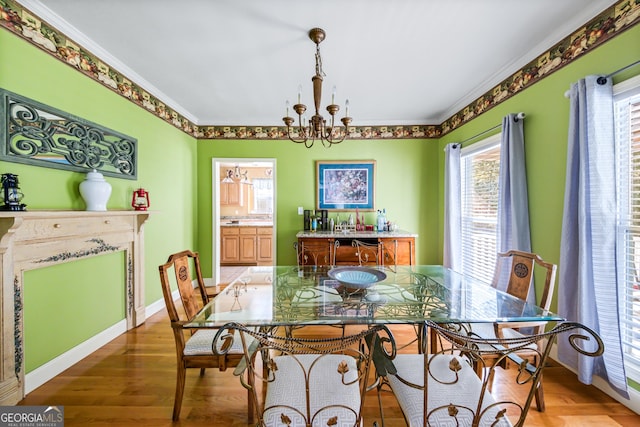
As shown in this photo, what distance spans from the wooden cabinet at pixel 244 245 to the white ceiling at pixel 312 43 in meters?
3.04

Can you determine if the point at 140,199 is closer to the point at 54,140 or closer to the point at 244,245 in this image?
the point at 54,140

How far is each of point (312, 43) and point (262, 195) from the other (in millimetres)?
4718

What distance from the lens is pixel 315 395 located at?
1.10 meters

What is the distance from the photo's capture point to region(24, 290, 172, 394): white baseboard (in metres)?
1.76

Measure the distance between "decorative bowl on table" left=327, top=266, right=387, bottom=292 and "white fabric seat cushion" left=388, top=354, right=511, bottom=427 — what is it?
0.47 meters

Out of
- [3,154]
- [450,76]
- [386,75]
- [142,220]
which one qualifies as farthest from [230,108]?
[450,76]

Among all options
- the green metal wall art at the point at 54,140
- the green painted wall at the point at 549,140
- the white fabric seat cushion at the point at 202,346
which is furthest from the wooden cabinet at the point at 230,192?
the green painted wall at the point at 549,140

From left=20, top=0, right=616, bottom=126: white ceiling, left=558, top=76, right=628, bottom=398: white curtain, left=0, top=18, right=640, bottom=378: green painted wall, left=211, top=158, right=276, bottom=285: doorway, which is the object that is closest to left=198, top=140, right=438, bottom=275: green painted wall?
left=0, top=18, right=640, bottom=378: green painted wall

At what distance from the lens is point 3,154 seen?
1595mm

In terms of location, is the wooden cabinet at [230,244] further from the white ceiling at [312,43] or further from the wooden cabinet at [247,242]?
the white ceiling at [312,43]

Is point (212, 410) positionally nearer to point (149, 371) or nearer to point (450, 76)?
point (149, 371)

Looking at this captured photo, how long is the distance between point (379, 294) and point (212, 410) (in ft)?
4.20

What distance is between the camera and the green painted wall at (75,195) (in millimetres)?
1742

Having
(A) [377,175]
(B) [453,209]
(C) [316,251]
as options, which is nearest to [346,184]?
(A) [377,175]
